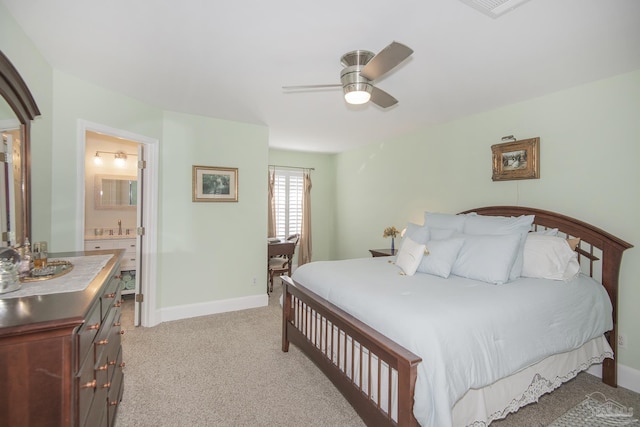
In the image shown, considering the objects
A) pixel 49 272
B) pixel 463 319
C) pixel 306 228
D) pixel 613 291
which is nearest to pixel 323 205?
pixel 306 228

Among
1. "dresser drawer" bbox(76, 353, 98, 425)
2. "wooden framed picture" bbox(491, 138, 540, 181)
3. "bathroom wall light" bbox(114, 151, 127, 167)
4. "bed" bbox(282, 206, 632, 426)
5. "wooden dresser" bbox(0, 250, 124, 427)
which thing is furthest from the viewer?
"bathroom wall light" bbox(114, 151, 127, 167)

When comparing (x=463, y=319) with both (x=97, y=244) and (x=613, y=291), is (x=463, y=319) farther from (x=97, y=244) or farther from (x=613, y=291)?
(x=97, y=244)

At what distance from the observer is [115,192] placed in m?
4.57

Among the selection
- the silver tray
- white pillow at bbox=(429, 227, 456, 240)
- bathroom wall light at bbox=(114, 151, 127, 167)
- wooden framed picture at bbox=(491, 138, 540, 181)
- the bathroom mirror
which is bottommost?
the silver tray

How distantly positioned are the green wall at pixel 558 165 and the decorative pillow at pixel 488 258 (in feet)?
2.92

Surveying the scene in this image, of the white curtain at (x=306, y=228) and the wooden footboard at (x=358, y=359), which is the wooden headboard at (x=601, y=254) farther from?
the white curtain at (x=306, y=228)

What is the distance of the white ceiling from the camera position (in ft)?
5.50

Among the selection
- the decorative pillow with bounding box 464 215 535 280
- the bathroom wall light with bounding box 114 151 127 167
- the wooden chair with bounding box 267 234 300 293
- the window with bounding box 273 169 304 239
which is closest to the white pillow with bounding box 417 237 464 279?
the decorative pillow with bounding box 464 215 535 280

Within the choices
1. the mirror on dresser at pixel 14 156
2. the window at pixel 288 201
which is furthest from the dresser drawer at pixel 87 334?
the window at pixel 288 201

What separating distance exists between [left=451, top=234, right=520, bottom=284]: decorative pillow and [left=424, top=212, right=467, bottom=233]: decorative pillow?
457 mm

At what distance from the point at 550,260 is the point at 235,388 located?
8.68 ft

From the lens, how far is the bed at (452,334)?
1.47 meters

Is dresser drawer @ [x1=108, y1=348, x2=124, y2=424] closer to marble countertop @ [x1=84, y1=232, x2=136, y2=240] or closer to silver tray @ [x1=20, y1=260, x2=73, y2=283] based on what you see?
silver tray @ [x1=20, y1=260, x2=73, y2=283]

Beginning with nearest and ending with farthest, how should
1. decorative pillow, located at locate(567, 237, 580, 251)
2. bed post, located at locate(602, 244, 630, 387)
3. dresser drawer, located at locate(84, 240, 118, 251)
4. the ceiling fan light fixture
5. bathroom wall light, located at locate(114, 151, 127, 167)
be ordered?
the ceiling fan light fixture < bed post, located at locate(602, 244, 630, 387) < decorative pillow, located at locate(567, 237, 580, 251) < dresser drawer, located at locate(84, 240, 118, 251) < bathroom wall light, located at locate(114, 151, 127, 167)
